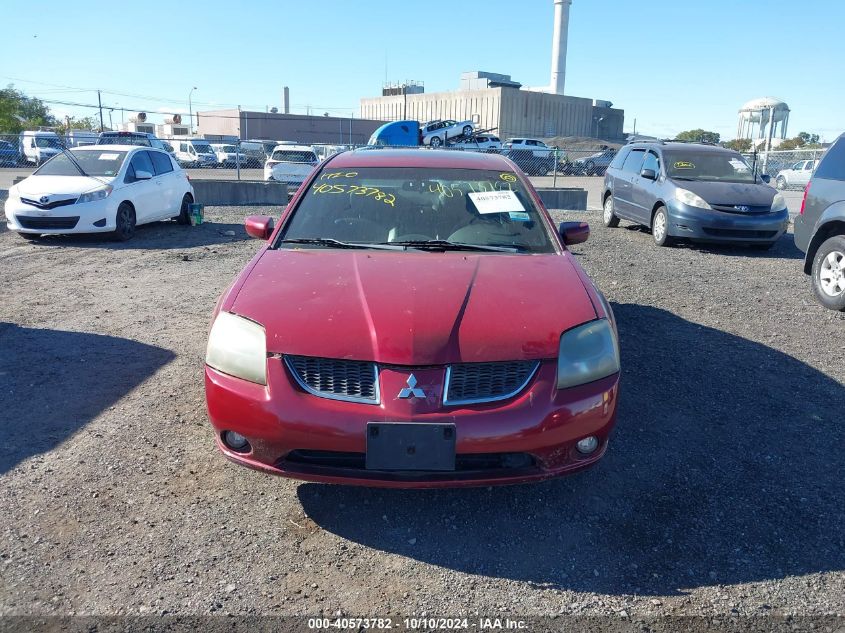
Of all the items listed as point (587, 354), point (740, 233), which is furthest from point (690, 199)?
point (587, 354)

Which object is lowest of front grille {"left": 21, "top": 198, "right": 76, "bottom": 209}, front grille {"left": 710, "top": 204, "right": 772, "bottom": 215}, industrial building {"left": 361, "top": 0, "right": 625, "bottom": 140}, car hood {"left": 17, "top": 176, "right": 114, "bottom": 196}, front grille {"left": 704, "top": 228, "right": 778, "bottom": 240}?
front grille {"left": 704, "top": 228, "right": 778, "bottom": 240}

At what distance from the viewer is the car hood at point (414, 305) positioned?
2816 mm

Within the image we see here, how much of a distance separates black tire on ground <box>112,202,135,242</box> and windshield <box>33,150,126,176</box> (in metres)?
0.61

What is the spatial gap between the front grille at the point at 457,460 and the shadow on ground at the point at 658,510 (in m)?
0.39

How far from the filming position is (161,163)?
12078 millimetres

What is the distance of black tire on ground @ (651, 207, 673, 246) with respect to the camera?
34.0 feet

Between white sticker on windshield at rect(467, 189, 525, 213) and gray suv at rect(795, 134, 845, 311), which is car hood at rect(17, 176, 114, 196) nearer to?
white sticker on windshield at rect(467, 189, 525, 213)

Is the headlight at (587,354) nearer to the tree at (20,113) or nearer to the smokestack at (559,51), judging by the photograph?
the tree at (20,113)

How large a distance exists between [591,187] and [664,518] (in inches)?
1038

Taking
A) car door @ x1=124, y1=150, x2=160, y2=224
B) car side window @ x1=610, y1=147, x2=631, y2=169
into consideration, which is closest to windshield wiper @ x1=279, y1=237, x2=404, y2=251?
car door @ x1=124, y1=150, x2=160, y2=224

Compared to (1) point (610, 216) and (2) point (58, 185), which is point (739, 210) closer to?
(1) point (610, 216)

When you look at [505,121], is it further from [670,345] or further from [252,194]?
[670,345]

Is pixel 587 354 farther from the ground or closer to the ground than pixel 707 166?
closer to the ground

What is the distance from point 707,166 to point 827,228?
4.06m
